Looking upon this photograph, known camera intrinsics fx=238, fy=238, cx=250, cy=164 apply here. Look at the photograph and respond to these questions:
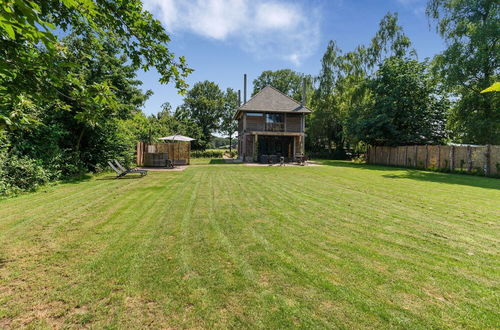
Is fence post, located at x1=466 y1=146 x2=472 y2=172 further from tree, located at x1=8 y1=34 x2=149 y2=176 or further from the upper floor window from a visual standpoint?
tree, located at x1=8 y1=34 x2=149 y2=176

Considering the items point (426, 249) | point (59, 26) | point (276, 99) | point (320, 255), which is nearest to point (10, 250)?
point (59, 26)

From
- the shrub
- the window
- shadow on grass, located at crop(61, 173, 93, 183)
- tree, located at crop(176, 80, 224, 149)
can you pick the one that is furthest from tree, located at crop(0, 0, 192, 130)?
tree, located at crop(176, 80, 224, 149)

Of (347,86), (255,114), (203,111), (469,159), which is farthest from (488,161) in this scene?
(203,111)

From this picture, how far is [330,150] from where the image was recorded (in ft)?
119

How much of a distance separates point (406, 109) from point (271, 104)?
13623mm

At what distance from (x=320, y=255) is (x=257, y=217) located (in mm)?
2006

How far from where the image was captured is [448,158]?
1736cm

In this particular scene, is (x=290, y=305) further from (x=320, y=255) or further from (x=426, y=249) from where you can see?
(x=426, y=249)

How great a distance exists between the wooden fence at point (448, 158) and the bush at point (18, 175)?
76.1 ft

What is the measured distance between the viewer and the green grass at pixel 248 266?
2303 mm

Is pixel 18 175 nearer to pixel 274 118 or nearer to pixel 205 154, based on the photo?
pixel 274 118

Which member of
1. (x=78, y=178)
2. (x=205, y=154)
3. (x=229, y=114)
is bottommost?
(x=78, y=178)

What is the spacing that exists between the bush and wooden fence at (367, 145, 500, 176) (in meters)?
23.2

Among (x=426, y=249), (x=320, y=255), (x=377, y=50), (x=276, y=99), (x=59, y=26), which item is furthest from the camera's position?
(x=377, y=50)
